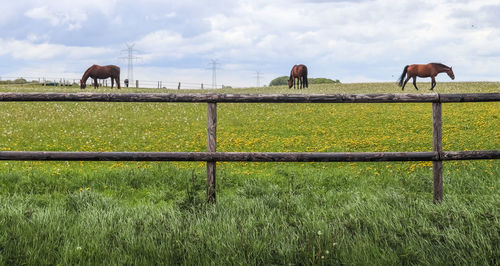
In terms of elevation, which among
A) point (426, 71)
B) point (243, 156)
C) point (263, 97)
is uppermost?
point (426, 71)

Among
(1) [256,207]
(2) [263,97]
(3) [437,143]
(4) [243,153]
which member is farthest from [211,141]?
(3) [437,143]

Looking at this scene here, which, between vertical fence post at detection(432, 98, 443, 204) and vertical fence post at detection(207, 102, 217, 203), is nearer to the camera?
vertical fence post at detection(207, 102, 217, 203)

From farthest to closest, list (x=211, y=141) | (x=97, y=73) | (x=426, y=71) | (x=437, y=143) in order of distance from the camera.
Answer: (x=97, y=73)
(x=426, y=71)
(x=437, y=143)
(x=211, y=141)

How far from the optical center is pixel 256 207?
618 cm

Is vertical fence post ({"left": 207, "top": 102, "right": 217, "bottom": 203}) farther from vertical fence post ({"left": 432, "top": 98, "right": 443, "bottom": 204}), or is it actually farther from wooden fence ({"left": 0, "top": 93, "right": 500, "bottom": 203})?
vertical fence post ({"left": 432, "top": 98, "right": 443, "bottom": 204})

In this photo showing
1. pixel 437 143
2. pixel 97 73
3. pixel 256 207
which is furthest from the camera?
pixel 97 73

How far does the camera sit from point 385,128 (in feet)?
58.6

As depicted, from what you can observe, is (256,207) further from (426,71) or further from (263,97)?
(426,71)

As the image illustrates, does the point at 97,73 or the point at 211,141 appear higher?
the point at 97,73

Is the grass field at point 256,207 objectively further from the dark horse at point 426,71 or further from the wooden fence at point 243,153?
the dark horse at point 426,71

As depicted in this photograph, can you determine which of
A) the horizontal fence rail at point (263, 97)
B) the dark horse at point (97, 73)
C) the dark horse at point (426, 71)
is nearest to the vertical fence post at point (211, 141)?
the horizontal fence rail at point (263, 97)

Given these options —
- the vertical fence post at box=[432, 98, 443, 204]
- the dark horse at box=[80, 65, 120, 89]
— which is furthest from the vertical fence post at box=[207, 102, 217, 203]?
the dark horse at box=[80, 65, 120, 89]

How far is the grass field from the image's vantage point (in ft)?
15.4

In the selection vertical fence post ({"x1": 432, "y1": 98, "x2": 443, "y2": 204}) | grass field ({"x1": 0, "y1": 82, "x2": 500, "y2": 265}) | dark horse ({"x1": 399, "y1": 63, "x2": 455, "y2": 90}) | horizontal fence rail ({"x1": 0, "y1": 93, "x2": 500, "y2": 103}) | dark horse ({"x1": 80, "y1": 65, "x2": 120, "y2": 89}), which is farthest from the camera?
dark horse ({"x1": 80, "y1": 65, "x2": 120, "y2": 89})
